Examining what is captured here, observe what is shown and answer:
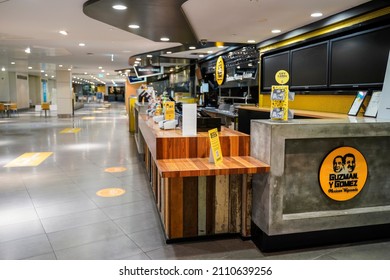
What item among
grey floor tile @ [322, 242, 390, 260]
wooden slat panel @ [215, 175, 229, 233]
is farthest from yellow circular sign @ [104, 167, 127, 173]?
grey floor tile @ [322, 242, 390, 260]

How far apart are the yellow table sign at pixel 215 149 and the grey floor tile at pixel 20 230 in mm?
2051

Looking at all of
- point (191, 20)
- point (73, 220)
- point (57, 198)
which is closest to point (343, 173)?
point (73, 220)

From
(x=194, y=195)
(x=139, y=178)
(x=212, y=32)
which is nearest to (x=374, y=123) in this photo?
(x=194, y=195)

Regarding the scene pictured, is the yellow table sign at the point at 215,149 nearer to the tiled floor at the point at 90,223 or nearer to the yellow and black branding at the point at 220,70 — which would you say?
the tiled floor at the point at 90,223

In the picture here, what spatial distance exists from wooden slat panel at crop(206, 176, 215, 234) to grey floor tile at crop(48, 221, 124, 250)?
0.94 m

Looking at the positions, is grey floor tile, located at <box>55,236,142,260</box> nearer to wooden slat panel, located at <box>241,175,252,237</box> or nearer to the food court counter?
the food court counter

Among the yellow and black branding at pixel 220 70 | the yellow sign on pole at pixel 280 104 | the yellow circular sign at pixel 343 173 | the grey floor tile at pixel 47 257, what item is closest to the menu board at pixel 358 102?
the yellow circular sign at pixel 343 173

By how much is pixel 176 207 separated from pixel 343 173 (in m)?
1.71

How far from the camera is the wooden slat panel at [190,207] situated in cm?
334

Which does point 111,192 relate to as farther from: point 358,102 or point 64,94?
point 64,94

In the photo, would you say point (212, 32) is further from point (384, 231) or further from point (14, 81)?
point (14, 81)

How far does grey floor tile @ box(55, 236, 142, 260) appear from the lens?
3.01 metres

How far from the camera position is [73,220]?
3924 mm

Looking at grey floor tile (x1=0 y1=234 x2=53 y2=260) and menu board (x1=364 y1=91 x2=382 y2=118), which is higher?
menu board (x1=364 y1=91 x2=382 y2=118)
